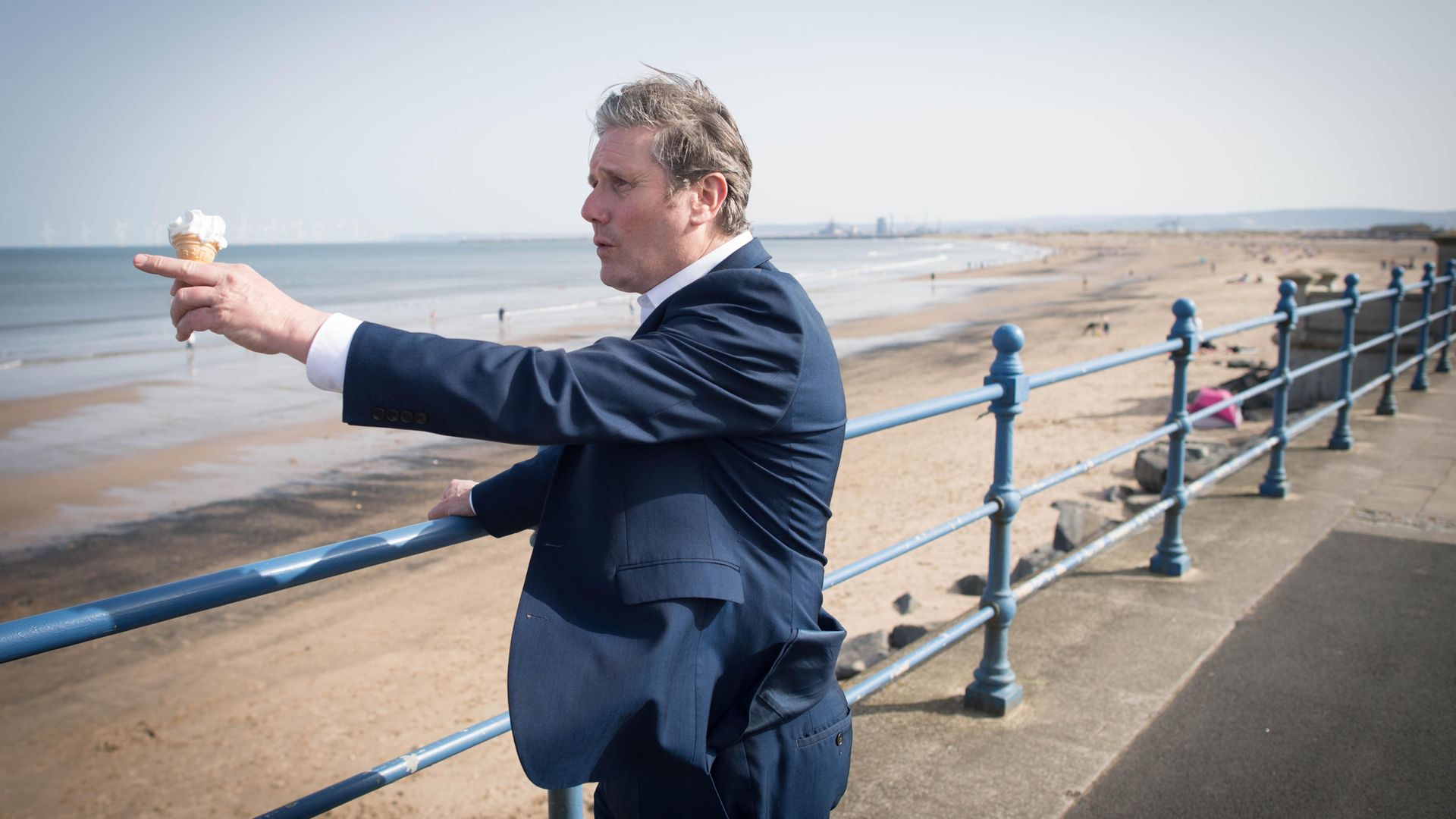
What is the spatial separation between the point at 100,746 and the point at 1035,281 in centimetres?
5221

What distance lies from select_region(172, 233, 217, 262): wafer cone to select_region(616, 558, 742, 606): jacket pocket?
685 millimetres

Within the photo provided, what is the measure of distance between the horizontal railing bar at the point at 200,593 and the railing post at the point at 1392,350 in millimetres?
7807

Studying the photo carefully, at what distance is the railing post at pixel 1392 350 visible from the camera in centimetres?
760

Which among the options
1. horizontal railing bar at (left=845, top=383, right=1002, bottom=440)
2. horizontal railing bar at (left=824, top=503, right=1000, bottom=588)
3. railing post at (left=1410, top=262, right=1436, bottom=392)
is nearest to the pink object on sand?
railing post at (left=1410, top=262, right=1436, bottom=392)

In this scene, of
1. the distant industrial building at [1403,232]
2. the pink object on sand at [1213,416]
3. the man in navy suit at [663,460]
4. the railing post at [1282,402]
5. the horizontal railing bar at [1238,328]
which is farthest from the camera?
the distant industrial building at [1403,232]

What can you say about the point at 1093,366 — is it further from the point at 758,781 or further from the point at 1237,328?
the point at 758,781

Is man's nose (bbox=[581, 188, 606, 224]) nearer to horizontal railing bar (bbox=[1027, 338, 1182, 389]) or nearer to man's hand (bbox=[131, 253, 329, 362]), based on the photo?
man's hand (bbox=[131, 253, 329, 362])

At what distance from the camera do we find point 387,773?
1655 mm

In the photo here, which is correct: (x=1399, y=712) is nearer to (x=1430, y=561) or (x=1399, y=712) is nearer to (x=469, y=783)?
(x=1430, y=561)

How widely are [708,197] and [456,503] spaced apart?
27.2 inches

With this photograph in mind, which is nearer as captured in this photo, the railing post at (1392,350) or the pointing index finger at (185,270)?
the pointing index finger at (185,270)

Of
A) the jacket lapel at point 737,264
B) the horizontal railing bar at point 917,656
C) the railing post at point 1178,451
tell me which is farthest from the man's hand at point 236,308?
the railing post at point 1178,451

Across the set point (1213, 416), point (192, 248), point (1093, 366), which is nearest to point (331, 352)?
point (192, 248)

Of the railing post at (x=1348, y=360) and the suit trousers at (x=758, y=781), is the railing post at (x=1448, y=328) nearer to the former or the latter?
the railing post at (x=1348, y=360)
